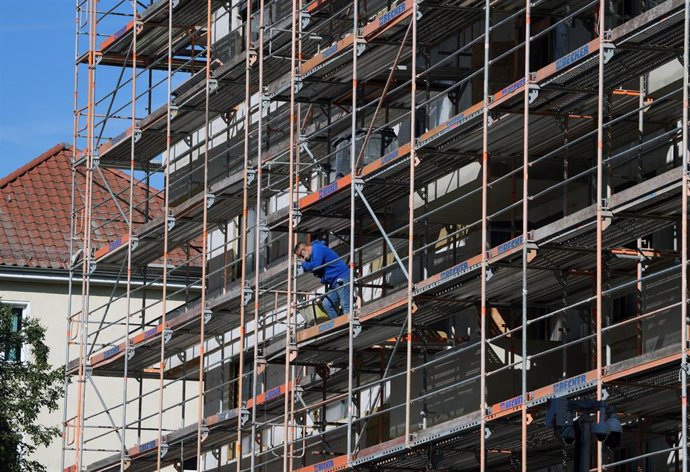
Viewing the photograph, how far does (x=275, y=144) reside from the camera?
34.1m

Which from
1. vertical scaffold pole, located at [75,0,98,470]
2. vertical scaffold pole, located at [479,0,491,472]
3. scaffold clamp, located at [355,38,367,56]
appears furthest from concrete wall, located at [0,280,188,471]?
vertical scaffold pole, located at [479,0,491,472]

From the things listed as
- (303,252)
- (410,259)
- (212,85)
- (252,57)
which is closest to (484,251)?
(410,259)

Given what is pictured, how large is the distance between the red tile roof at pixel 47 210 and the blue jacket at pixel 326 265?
52.3 ft

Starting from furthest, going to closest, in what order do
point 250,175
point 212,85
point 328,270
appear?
1. point 212,85
2. point 250,175
3. point 328,270

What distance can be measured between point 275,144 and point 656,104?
39.1 feet

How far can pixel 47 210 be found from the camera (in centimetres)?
4803

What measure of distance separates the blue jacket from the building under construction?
0.11 meters

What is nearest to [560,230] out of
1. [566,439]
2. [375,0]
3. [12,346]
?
[566,439]

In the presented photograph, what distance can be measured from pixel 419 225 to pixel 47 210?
20.4 meters

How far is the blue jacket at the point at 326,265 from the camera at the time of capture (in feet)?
96.3

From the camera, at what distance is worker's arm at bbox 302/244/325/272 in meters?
29.5

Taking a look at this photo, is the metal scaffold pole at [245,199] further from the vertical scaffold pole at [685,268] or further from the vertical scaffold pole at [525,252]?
the vertical scaffold pole at [685,268]

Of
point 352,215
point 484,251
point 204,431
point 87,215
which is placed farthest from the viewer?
point 87,215

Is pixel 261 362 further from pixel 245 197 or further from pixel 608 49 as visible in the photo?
pixel 608 49
